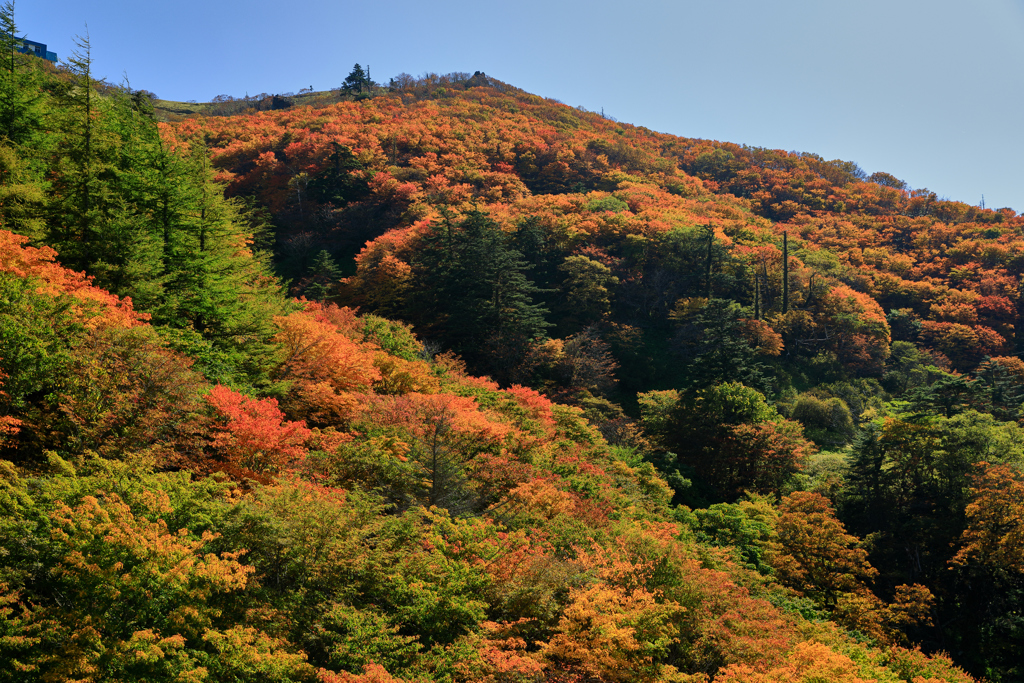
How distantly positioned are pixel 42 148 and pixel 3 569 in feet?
66.2

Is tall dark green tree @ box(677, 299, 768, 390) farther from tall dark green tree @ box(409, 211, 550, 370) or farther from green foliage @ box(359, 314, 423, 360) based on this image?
green foliage @ box(359, 314, 423, 360)

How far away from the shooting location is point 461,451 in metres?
18.8

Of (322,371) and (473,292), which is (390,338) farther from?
(473,292)

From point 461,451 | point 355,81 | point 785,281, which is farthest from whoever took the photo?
point 355,81

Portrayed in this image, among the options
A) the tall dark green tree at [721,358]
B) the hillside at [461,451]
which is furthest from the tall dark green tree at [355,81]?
the tall dark green tree at [721,358]

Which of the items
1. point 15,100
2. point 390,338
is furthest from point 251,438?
point 15,100

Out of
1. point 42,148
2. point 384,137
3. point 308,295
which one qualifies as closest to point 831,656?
point 42,148

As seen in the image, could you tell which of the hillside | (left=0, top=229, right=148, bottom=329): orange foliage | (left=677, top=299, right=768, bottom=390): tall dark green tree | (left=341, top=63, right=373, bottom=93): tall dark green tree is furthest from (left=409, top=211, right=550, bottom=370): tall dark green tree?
(left=341, top=63, right=373, bottom=93): tall dark green tree

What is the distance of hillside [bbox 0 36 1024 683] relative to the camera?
9.88 meters

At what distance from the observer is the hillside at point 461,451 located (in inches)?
389

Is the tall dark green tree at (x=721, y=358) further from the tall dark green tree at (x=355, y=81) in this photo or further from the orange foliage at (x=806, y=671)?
the tall dark green tree at (x=355, y=81)

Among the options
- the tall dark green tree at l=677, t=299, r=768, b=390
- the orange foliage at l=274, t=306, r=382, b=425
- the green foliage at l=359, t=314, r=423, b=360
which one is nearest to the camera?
the orange foliage at l=274, t=306, r=382, b=425

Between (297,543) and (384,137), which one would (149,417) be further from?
(384,137)

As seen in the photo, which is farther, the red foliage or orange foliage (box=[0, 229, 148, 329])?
the red foliage
